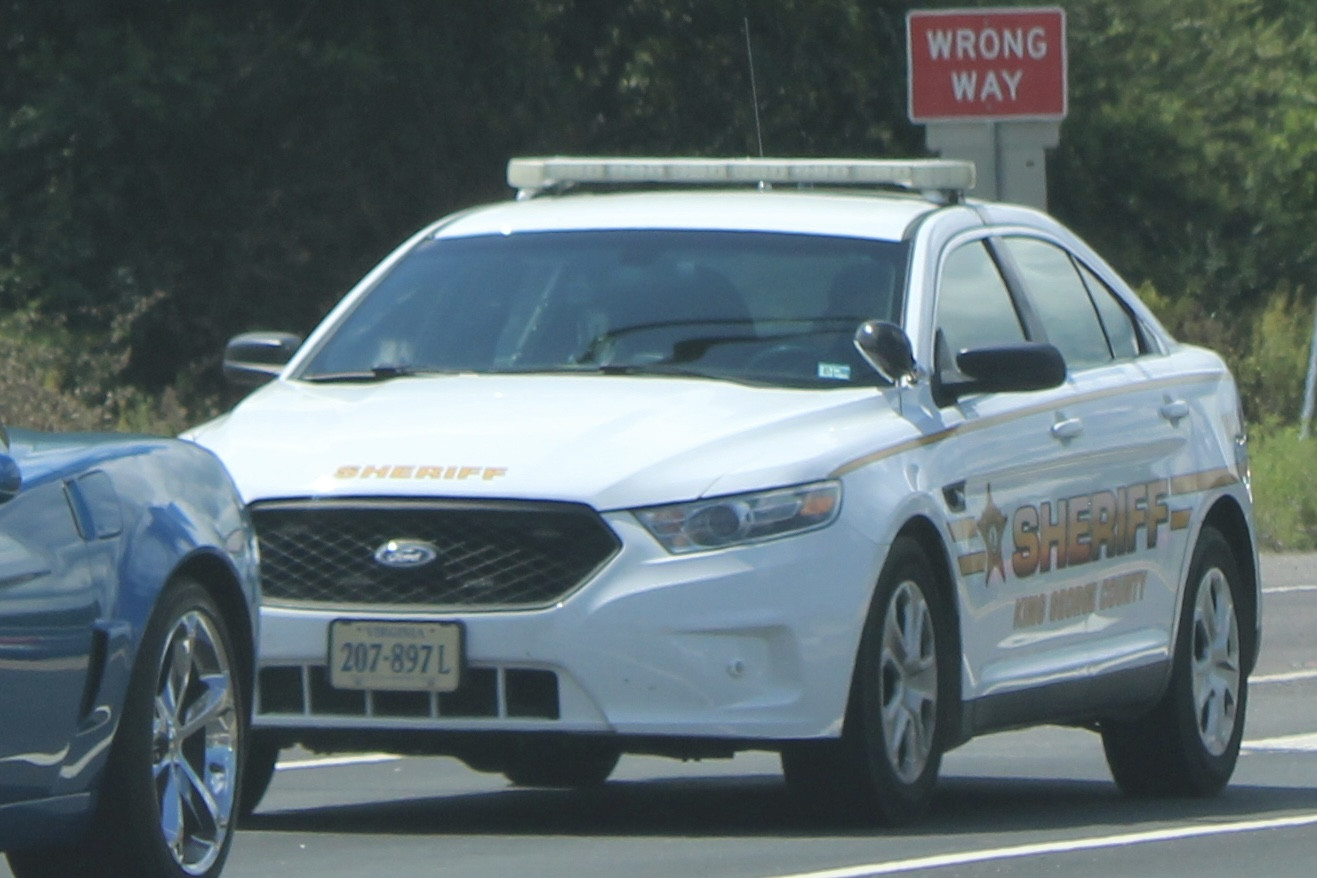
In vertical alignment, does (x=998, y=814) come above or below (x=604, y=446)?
below

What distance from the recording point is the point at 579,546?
834 cm

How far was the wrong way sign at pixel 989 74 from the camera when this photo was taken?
18.9 metres

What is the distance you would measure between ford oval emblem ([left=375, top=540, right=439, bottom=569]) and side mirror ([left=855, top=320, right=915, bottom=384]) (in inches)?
56.3

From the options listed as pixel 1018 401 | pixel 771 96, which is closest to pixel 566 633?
pixel 1018 401

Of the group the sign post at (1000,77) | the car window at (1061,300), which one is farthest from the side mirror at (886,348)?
the sign post at (1000,77)

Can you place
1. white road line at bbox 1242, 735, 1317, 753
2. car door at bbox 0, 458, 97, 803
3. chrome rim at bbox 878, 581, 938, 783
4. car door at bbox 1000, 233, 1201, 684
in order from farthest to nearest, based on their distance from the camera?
white road line at bbox 1242, 735, 1317, 753
car door at bbox 1000, 233, 1201, 684
chrome rim at bbox 878, 581, 938, 783
car door at bbox 0, 458, 97, 803

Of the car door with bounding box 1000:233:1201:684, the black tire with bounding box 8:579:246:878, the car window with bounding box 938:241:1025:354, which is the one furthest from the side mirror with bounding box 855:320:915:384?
the black tire with bounding box 8:579:246:878

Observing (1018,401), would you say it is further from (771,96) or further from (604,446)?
(771,96)

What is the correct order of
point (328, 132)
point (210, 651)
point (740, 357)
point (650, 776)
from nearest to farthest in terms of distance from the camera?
point (210, 651) → point (740, 357) → point (650, 776) → point (328, 132)

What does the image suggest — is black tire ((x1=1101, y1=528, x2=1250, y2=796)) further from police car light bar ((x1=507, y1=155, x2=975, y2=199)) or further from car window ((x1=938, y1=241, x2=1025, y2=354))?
police car light bar ((x1=507, y1=155, x2=975, y2=199))

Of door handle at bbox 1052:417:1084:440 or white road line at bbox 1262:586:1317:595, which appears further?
white road line at bbox 1262:586:1317:595

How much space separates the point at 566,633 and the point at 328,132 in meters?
21.0

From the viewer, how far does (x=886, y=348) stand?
915 centimetres

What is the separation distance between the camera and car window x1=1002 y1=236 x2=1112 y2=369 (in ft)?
34.0
